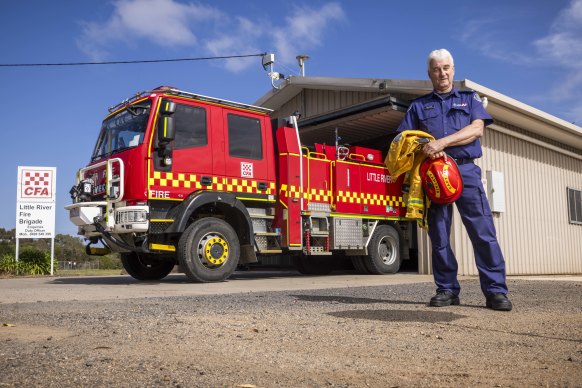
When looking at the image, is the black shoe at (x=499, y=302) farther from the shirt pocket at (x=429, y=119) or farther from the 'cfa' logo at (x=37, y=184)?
the 'cfa' logo at (x=37, y=184)

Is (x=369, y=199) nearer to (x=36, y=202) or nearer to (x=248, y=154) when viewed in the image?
(x=248, y=154)

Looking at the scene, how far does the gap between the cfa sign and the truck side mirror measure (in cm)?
814

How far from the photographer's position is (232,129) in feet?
29.5

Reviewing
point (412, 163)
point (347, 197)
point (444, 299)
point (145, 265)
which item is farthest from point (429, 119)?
point (145, 265)

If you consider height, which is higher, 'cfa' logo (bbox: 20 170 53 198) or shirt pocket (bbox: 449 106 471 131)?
'cfa' logo (bbox: 20 170 53 198)

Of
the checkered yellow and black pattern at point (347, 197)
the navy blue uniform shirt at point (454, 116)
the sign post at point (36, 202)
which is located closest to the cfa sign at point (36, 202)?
the sign post at point (36, 202)

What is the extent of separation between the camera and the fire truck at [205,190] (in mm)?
7938

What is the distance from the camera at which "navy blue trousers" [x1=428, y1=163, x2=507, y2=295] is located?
4473 millimetres

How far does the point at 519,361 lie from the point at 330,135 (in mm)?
11593

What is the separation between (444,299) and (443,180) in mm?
989

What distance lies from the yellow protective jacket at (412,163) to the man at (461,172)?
13 cm

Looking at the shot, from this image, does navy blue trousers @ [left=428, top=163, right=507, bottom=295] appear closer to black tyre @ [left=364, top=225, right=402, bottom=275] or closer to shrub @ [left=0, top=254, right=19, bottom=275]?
black tyre @ [left=364, top=225, right=402, bottom=275]

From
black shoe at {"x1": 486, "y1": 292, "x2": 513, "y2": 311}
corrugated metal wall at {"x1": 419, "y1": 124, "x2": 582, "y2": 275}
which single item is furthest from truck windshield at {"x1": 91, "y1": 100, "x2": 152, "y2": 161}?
corrugated metal wall at {"x1": 419, "y1": 124, "x2": 582, "y2": 275}

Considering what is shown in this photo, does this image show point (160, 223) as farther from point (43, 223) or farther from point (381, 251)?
point (43, 223)
